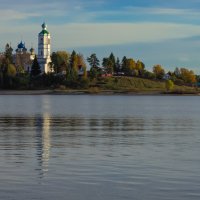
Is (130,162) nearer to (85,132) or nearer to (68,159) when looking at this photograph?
(68,159)

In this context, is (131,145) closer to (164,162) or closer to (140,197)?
(164,162)

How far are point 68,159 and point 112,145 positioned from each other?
A: 7787 millimetres

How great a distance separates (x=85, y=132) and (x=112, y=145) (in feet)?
37.4

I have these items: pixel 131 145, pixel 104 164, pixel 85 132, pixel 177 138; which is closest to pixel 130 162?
pixel 104 164

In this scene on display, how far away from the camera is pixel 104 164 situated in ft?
103

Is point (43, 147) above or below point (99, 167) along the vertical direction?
above

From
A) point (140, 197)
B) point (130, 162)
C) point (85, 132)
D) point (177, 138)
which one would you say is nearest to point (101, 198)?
point (140, 197)

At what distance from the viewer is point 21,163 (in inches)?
1238

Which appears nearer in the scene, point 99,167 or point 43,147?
point 99,167

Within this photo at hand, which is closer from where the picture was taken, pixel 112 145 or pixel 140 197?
pixel 140 197

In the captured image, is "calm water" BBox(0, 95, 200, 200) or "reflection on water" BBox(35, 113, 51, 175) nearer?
"calm water" BBox(0, 95, 200, 200)

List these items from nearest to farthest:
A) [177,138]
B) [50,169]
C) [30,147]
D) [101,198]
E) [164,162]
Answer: [101,198] < [50,169] < [164,162] < [30,147] < [177,138]

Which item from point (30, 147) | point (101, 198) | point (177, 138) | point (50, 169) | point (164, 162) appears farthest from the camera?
point (177, 138)

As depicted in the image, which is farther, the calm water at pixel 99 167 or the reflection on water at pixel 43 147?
the reflection on water at pixel 43 147
